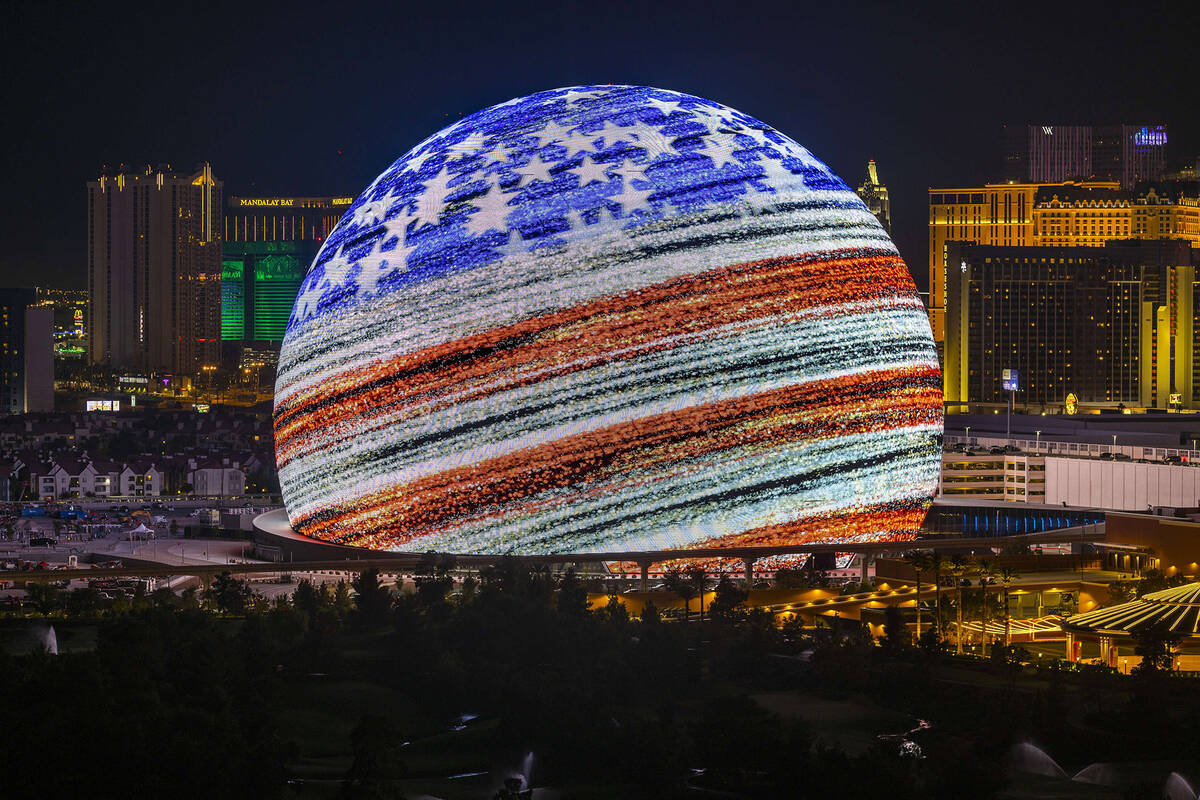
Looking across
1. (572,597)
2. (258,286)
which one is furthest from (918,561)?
(258,286)

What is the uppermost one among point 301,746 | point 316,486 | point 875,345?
point 875,345

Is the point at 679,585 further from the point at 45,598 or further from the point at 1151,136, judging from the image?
the point at 1151,136

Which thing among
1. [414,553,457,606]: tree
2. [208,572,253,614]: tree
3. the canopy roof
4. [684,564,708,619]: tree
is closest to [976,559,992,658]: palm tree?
the canopy roof

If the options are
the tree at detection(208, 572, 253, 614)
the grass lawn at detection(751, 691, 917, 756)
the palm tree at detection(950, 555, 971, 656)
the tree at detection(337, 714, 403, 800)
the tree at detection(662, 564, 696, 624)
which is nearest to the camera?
the tree at detection(337, 714, 403, 800)

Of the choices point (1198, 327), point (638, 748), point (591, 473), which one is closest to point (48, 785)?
point (638, 748)

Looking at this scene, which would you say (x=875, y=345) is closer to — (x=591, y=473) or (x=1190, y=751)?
(x=591, y=473)

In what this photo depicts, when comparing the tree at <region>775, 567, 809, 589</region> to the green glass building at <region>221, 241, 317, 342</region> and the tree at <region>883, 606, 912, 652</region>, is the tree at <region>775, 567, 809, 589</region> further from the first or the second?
the green glass building at <region>221, 241, 317, 342</region>
